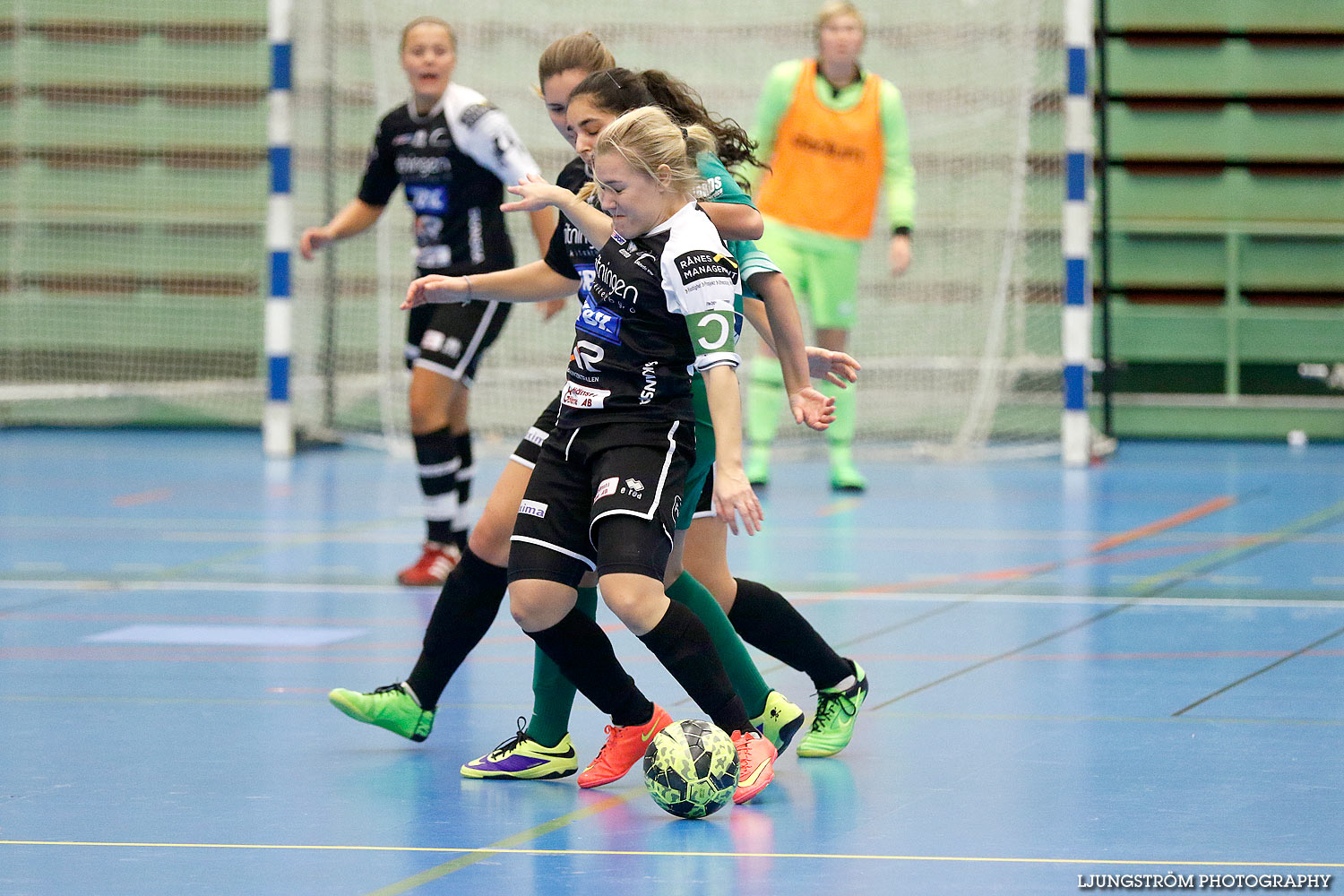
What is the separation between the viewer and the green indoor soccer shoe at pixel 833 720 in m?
3.93

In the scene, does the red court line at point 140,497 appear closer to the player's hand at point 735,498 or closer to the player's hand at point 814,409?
the player's hand at point 814,409

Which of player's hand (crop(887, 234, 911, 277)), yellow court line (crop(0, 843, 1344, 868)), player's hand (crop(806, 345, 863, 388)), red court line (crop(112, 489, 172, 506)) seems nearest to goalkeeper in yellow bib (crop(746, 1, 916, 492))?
player's hand (crop(887, 234, 911, 277))

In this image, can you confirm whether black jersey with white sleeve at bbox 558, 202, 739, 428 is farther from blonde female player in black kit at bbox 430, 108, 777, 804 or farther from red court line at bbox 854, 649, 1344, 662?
red court line at bbox 854, 649, 1344, 662

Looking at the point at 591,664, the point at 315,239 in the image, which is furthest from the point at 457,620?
the point at 315,239

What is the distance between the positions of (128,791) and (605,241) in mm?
1448

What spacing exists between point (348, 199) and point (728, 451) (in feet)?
28.7

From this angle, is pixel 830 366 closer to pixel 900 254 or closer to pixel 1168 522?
pixel 1168 522

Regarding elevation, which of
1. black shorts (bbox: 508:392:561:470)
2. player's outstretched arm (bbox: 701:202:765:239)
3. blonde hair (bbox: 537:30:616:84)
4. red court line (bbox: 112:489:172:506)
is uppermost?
blonde hair (bbox: 537:30:616:84)

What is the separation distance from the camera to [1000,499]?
866 cm

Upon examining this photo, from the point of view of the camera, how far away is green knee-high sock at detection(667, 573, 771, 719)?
150 inches

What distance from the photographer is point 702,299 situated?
3455mm

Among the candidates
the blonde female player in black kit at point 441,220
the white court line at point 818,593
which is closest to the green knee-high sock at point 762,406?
the blonde female player in black kit at point 441,220

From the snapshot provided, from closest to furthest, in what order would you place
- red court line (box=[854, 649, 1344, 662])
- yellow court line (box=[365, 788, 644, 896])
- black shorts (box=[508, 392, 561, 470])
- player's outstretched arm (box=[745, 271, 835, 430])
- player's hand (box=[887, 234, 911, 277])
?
yellow court line (box=[365, 788, 644, 896]), player's outstretched arm (box=[745, 271, 835, 430]), black shorts (box=[508, 392, 561, 470]), red court line (box=[854, 649, 1344, 662]), player's hand (box=[887, 234, 911, 277])

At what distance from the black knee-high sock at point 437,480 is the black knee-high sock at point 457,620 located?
8.30 feet
